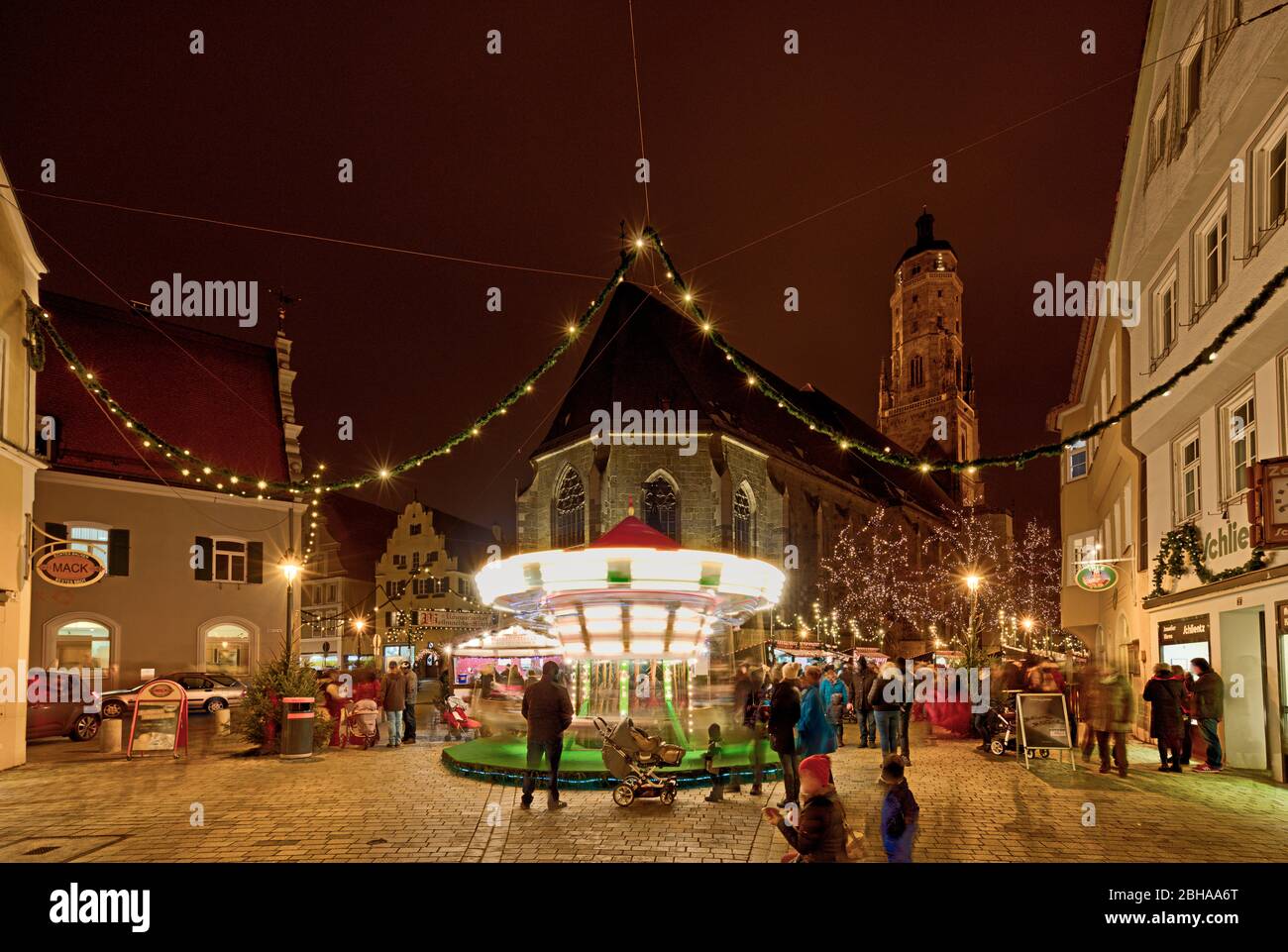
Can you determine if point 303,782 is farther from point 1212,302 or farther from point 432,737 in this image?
point 1212,302

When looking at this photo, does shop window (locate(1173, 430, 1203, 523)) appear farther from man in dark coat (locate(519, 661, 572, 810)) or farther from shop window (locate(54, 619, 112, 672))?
shop window (locate(54, 619, 112, 672))

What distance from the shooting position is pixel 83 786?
531 inches

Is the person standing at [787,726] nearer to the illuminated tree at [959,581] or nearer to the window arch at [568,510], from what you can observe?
the illuminated tree at [959,581]

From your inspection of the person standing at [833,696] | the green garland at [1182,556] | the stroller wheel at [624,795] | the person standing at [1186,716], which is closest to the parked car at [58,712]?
the stroller wheel at [624,795]

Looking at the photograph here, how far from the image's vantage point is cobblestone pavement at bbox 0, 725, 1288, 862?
29.5ft

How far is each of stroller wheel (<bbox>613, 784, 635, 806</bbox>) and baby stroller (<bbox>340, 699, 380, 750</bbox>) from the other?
8.92 metres

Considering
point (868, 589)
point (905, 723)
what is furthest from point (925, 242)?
point (905, 723)

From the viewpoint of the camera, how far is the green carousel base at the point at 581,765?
1327 centimetres

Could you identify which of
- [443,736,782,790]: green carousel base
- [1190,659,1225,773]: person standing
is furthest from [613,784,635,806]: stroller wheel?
[1190,659,1225,773]: person standing

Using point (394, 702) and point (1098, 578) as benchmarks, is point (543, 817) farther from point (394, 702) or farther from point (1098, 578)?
point (1098, 578)

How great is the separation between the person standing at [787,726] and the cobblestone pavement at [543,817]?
64 centimetres

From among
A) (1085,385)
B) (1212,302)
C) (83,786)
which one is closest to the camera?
(83,786)
